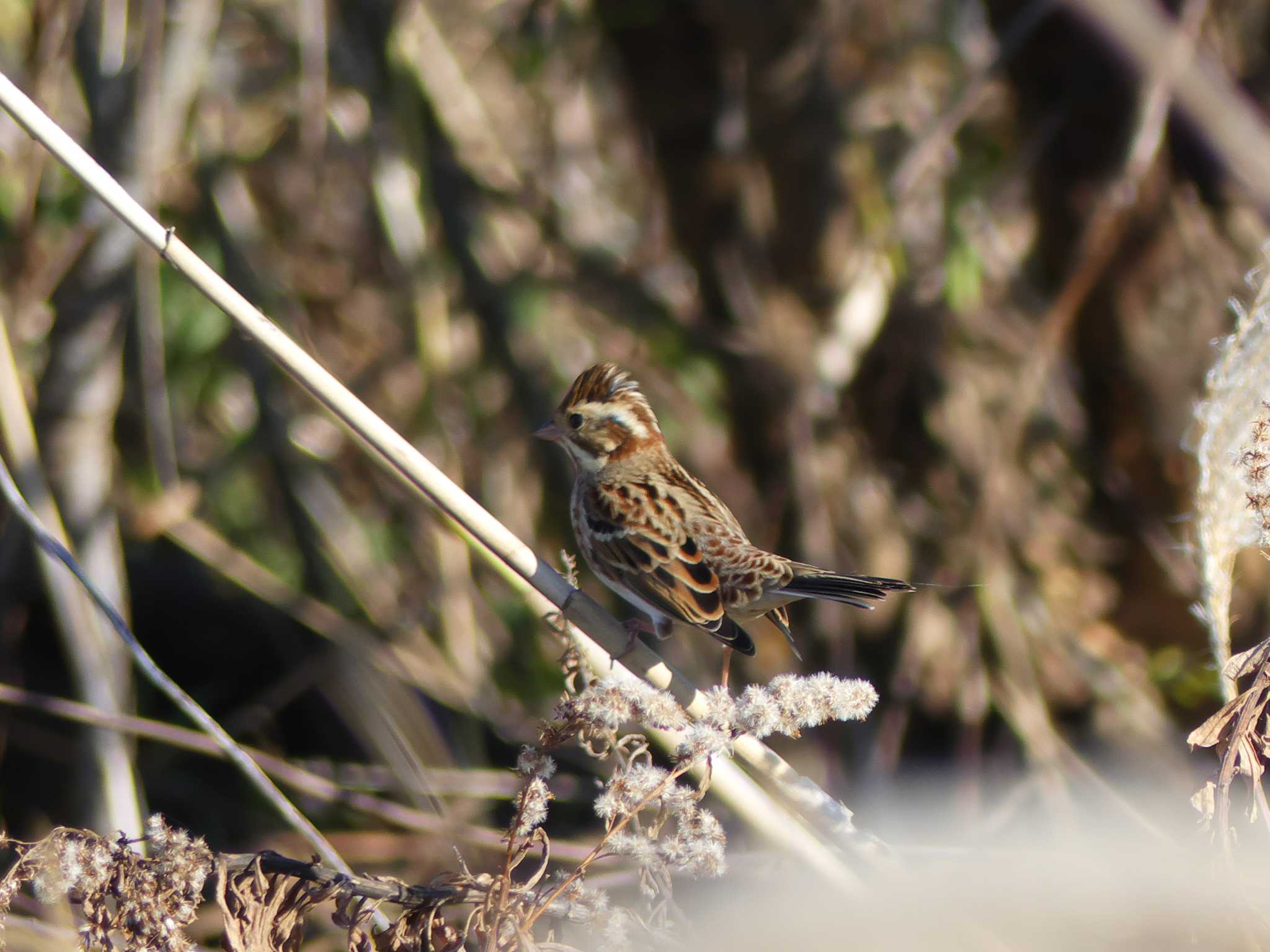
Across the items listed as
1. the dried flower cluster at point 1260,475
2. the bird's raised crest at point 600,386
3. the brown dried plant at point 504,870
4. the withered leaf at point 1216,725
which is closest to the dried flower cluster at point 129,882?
the brown dried plant at point 504,870

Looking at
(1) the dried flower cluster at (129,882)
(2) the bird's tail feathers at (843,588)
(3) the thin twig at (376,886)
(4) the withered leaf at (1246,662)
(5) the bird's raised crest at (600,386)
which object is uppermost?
(5) the bird's raised crest at (600,386)

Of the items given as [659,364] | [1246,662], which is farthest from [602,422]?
[1246,662]

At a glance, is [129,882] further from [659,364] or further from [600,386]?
[659,364]

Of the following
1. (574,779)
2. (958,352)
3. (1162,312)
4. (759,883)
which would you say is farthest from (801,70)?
(759,883)

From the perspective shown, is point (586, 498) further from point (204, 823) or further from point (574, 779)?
point (204, 823)

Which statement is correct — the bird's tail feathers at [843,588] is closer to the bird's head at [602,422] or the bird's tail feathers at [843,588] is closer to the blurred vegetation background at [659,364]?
the bird's head at [602,422]

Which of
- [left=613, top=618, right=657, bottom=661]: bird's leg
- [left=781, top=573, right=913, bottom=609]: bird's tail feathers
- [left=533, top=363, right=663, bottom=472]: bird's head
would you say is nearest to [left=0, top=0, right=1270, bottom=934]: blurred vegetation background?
[left=533, top=363, right=663, bottom=472]: bird's head
